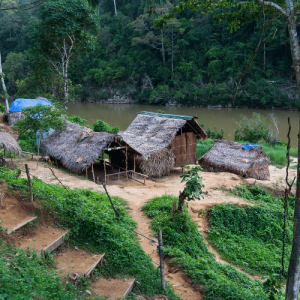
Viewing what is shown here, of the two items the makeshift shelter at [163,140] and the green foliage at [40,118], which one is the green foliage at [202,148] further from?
the green foliage at [40,118]

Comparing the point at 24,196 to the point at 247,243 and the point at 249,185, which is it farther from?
the point at 249,185

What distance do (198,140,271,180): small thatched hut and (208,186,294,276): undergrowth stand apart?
2867 mm

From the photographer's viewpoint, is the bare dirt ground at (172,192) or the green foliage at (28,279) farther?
the bare dirt ground at (172,192)

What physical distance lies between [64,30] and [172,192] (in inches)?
527

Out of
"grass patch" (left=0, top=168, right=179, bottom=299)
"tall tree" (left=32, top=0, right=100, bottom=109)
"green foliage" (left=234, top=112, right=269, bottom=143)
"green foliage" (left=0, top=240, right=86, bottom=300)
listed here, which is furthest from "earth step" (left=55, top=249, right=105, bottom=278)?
"green foliage" (left=234, top=112, right=269, bottom=143)

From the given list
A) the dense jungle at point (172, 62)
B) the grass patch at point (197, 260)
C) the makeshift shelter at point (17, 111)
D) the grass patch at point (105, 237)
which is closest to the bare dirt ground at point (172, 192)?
the grass patch at point (197, 260)

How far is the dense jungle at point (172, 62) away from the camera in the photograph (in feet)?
102

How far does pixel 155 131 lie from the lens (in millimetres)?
12953

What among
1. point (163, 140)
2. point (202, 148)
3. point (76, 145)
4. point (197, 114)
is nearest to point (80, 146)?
point (76, 145)

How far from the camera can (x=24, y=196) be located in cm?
541

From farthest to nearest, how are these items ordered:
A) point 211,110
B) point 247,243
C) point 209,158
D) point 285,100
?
point 211,110 < point 285,100 < point 209,158 < point 247,243

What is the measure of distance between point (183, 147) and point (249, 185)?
3.60m

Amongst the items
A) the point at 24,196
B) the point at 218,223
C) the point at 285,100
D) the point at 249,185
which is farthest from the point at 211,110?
the point at 24,196

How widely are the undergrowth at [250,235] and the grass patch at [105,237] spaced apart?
2411mm
